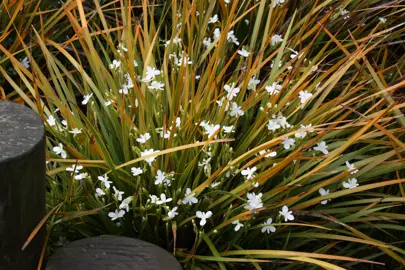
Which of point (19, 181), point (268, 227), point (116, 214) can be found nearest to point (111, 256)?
point (116, 214)

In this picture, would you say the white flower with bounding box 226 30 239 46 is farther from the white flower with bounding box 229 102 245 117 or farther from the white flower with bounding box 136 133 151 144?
the white flower with bounding box 136 133 151 144

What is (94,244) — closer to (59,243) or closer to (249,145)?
(59,243)

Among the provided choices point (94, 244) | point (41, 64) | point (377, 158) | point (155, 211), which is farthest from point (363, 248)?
point (41, 64)

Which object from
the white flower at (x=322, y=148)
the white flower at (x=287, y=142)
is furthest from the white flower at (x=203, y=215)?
the white flower at (x=322, y=148)

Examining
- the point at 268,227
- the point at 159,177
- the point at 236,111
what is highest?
the point at 236,111

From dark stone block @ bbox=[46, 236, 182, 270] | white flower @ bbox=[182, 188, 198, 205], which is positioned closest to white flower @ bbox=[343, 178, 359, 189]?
white flower @ bbox=[182, 188, 198, 205]

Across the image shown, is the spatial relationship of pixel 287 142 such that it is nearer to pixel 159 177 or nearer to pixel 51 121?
pixel 159 177
